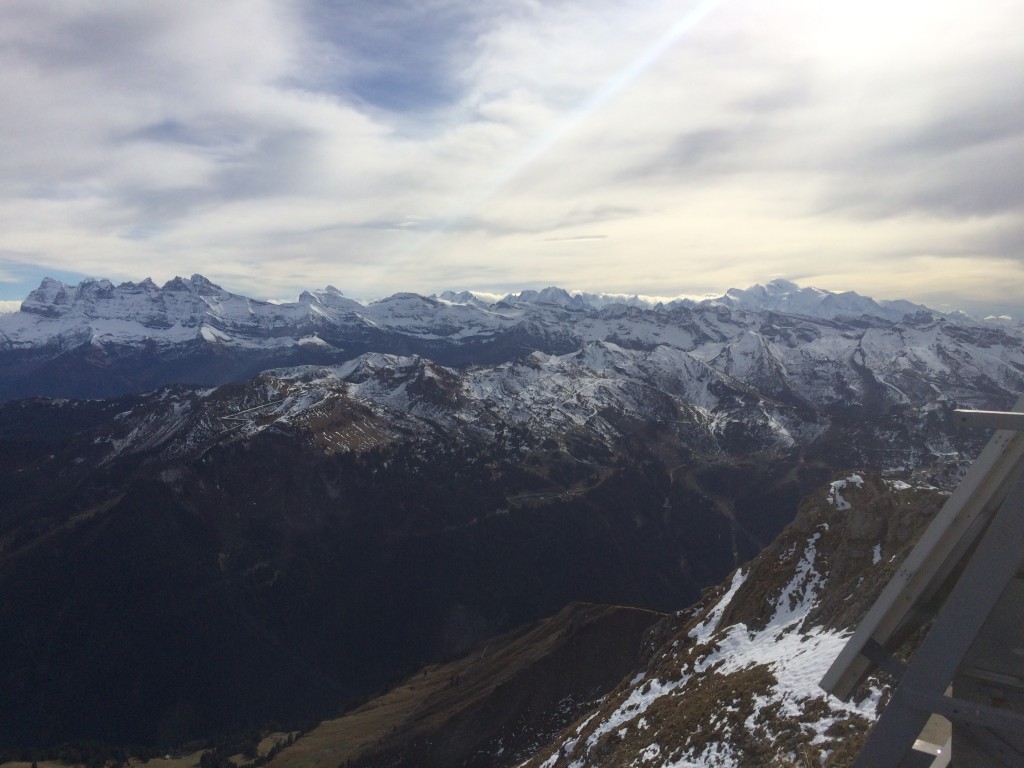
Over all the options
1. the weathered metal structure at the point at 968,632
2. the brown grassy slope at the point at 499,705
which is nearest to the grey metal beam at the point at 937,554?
the weathered metal structure at the point at 968,632

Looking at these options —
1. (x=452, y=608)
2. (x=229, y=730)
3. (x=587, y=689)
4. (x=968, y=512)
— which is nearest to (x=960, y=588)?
(x=968, y=512)

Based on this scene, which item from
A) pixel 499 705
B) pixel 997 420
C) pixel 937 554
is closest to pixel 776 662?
pixel 937 554

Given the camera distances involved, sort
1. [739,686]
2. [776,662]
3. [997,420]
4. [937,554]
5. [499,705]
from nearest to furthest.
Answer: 1. [997,420]
2. [937,554]
3. [739,686]
4. [776,662]
5. [499,705]

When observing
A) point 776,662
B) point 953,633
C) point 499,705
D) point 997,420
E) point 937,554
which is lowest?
point 499,705

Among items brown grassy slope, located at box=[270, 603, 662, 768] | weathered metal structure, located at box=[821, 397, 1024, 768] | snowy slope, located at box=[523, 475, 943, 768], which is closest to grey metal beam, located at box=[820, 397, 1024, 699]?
weathered metal structure, located at box=[821, 397, 1024, 768]

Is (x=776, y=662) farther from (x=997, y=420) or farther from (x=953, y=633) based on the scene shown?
(x=997, y=420)

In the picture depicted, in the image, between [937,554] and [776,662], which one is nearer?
[937,554]

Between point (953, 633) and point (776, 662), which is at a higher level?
point (953, 633)

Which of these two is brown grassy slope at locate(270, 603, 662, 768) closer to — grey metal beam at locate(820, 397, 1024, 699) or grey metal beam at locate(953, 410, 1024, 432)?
grey metal beam at locate(820, 397, 1024, 699)

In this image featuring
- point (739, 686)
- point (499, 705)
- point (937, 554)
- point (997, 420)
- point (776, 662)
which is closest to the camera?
point (997, 420)
